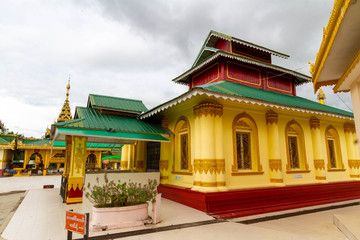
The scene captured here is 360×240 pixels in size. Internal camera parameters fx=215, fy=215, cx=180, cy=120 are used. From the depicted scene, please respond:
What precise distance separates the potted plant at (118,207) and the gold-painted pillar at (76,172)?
11.7 feet

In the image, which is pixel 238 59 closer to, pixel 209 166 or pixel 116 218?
pixel 209 166

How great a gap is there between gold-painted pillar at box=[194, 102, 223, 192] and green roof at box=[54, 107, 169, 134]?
3.05 meters

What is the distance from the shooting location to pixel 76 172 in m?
9.23

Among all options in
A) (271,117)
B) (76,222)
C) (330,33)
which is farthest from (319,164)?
(76,222)

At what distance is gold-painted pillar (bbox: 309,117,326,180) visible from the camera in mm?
10930

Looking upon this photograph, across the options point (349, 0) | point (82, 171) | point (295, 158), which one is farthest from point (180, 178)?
point (349, 0)

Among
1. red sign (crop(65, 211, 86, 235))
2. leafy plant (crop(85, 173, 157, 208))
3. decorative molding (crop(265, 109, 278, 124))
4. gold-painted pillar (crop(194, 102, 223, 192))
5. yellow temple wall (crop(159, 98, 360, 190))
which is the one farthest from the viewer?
decorative molding (crop(265, 109, 278, 124))

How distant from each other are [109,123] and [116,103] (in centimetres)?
210

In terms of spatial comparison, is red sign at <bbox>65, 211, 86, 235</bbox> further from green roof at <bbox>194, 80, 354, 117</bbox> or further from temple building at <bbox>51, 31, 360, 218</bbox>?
green roof at <bbox>194, 80, 354, 117</bbox>

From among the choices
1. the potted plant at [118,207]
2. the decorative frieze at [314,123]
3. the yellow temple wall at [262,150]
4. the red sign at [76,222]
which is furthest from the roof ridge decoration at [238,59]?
the red sign at [76,222]

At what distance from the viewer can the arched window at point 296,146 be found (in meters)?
10.9

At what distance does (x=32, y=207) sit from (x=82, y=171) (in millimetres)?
2219

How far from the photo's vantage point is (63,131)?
8.27 metres

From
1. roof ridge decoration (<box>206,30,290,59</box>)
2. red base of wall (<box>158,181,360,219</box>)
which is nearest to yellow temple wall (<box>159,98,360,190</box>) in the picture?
red base of wall (<box>158,181,360,219</box>)
